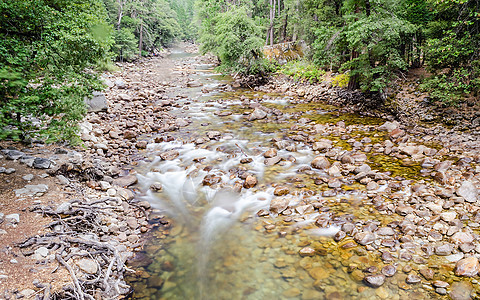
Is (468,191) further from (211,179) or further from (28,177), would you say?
(28,177)

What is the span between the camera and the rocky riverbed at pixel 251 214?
3902 millimetres

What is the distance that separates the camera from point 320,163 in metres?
7.62

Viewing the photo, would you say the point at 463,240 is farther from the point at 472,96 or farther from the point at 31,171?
the point at 31,171

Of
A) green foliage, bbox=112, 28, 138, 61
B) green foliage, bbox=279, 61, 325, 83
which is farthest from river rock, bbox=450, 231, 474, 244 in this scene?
green foliage, bbox=112, 28, 138, 61

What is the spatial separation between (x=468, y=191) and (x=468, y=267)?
7.54 feet

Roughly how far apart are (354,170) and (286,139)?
10.9 feet

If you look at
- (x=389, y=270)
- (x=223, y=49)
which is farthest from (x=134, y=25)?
(x=389, y=270)

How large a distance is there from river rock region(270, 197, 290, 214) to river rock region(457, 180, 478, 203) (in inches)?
147

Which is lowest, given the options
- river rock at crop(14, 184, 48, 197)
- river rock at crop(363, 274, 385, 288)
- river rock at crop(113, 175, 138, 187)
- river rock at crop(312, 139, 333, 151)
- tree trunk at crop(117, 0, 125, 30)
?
river rock at crop(363, 274, 385, 288)

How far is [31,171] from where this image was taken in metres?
5.32

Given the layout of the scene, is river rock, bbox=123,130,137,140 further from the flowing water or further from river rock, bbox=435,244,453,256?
river rock, bbox=435,244,453,256

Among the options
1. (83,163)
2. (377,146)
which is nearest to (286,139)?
(377,146)

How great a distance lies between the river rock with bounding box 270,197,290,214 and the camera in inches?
232

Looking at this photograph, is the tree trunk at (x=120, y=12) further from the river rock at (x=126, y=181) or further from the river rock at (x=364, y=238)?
the river rock at (x=364, y=238)
